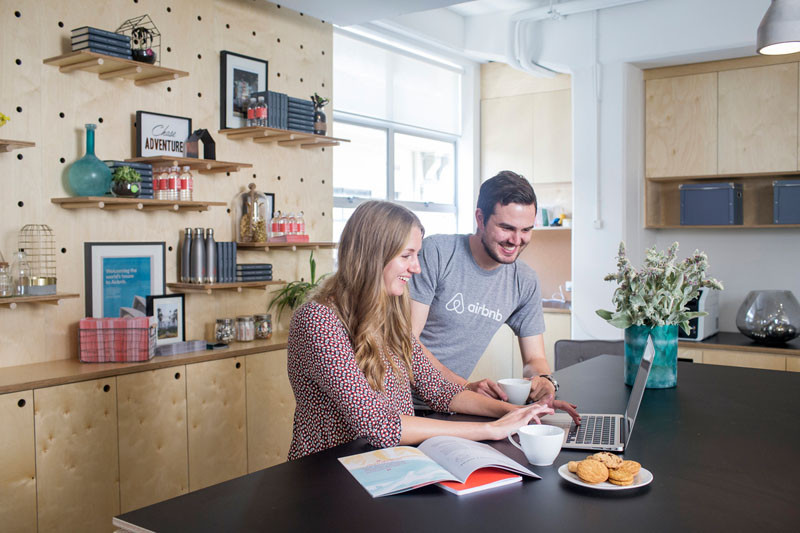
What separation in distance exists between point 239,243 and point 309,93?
3.72 ft

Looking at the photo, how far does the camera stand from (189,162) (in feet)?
11.4

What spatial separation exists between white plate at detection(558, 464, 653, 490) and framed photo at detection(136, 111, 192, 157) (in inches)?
108

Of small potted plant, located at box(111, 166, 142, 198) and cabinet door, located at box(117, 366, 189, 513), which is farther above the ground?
small potted plant, located at box(111, 166, 142, 198)

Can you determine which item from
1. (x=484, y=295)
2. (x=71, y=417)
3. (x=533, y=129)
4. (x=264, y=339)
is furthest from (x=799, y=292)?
(x=71, y=417)

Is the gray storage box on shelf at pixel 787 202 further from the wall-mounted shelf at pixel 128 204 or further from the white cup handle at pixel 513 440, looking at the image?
the white cup handle at pixel 513 440

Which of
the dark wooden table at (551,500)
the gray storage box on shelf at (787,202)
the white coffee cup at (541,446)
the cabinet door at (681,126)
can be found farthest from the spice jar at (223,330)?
the gray storage box on shelf at (787,202)

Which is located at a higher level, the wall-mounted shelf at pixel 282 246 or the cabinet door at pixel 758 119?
the cabinet door at pixel 758 119

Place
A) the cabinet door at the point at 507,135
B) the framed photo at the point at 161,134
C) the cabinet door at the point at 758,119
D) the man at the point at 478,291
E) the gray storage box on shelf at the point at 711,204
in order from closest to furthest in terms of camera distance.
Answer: the man at the point at 478,291 < the framed photo at the point at 161,134 < the cabinet door at the point at 758,119 < the gray storage box on shelf at the point at 711,204 < the cabinet door at the point at 507,135

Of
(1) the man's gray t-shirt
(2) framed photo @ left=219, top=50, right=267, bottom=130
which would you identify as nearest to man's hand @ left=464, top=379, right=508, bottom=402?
(1) the man's gray t-shirt

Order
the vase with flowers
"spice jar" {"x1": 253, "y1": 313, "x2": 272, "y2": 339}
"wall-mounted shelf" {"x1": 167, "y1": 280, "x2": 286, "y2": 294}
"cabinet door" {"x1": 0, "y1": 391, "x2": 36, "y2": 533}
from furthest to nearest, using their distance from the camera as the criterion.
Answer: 1. "spice jar" {"x1": 253, "y1": 313, "x2": 272, "y2": 339}
2. "wall-mounted shelf" {"x1": 167, "y1": 280, "x2": 286, "y2": 294}
3. "cabinet door" {"x1": 0, "y1": 391, "x2": 36, "y2": 533}
4. the vase with flowers

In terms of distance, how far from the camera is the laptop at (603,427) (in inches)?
64.1

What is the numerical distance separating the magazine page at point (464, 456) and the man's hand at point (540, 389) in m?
0.50

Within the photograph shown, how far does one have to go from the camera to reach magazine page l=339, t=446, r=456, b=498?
1.35m

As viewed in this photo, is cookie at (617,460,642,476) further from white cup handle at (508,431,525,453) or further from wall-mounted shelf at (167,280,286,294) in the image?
wall-mounted shelf at (167,280,286,294)
